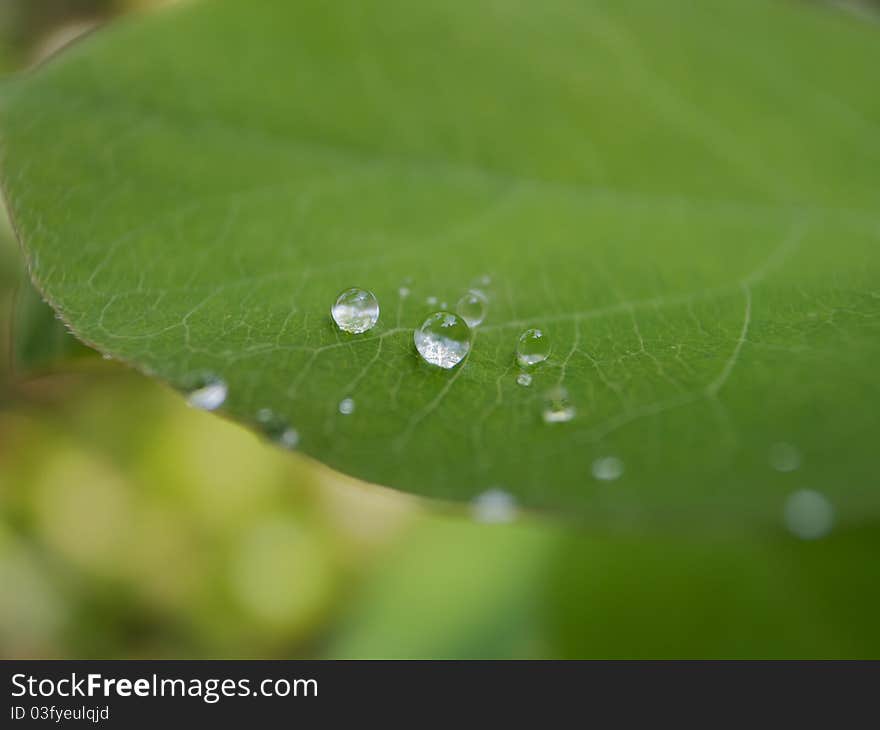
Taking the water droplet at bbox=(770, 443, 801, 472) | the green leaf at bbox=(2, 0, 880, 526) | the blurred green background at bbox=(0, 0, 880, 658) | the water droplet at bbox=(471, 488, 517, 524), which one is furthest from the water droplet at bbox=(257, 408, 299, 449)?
the blurred green background at bbox=(0, 0, 880, 658)

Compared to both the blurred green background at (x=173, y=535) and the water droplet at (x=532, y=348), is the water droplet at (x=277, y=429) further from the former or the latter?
the blurred green background at (x=173, y=535)

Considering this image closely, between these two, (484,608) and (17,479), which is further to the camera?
(17,479)

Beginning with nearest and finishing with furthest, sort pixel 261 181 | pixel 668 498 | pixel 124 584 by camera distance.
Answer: pixel 668 498
pixel 261 181
pixel 124 584

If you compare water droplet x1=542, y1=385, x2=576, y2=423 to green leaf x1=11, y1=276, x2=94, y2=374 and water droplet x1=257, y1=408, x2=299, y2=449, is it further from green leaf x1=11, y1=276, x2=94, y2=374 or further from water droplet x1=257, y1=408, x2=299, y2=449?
green leaf x1=11, y1=276, x2=94, y2=374

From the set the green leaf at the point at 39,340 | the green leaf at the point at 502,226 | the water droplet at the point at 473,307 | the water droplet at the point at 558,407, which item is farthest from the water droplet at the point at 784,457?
the green leaf at the point at 39,340

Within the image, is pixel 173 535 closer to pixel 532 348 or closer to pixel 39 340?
pixel 39 340
